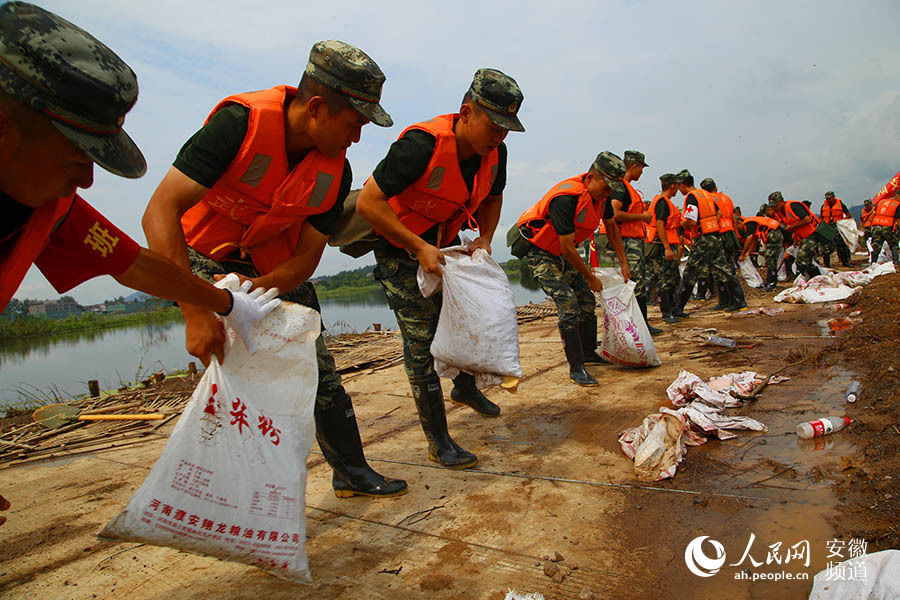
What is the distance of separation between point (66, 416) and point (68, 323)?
24.0 m

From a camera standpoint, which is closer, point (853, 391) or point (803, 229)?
point (853, 391)

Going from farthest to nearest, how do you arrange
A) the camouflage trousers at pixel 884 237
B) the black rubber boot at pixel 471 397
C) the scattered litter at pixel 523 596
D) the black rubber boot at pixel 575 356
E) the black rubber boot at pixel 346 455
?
the camouflage trousers at pixel 884 237 < the black rubber boot at pixel 575 356 < the black rubber boot at pixel 471 397 < the black rubber boot at pixel 346 455 < the scattered litter at pixel 523 596

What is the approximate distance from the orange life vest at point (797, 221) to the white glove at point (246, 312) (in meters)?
11.6

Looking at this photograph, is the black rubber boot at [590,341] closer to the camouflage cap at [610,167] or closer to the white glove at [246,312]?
the camouflage cap at [610,167]

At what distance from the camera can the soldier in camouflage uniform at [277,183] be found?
1.88 m

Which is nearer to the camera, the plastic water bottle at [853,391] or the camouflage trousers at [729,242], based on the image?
the plastic water bottle at [853,391]

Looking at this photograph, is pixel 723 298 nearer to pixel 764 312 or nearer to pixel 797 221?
pixel 764 312

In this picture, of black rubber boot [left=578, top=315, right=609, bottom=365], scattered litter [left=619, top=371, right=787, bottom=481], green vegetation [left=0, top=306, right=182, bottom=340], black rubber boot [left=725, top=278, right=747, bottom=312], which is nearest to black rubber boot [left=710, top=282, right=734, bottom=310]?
black rubber boot [left=725, top=278, right=747, bottom=312]

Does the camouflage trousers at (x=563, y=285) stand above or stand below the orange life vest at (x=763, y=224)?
below

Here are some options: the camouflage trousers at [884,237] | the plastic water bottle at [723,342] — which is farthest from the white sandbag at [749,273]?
the plastic water bottle at [723,342]

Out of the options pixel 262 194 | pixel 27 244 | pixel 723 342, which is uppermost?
pixel 262 194

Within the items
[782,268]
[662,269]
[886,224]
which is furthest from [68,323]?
[886,224]

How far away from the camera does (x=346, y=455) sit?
2.39 metres

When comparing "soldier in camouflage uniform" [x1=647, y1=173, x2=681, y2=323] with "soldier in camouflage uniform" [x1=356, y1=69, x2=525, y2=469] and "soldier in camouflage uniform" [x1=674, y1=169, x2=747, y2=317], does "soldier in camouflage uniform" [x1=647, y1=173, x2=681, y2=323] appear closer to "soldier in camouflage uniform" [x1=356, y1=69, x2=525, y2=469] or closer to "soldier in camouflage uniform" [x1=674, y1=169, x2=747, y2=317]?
"soldier in camouflage uniform" [x1=674, y1=169, x2=747, y2=317]
